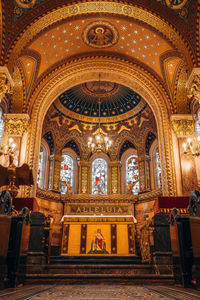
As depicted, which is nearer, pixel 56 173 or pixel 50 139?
pixel 56 173

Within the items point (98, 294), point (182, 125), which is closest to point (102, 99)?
point (182, 125)

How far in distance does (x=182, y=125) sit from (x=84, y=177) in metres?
7.77

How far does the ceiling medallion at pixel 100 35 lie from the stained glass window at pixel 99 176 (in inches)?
309

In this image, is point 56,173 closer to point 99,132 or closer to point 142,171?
point 142,171

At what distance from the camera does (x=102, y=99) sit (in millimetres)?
17703

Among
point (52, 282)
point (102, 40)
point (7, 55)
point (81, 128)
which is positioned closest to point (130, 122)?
point (81, 128)

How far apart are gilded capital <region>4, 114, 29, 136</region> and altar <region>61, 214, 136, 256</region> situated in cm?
439

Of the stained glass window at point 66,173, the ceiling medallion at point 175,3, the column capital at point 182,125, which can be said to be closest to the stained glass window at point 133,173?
the stained glass window at point 66,173

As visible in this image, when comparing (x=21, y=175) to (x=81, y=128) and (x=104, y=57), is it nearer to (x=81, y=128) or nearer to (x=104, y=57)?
(x=104, y=57)

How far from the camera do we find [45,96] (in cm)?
1297

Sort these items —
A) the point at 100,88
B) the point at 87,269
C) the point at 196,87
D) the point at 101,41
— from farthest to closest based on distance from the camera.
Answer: the point at 100,88 → the point at 101,41 → the point at 196,87 → the point at 87,269

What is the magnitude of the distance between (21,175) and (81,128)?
978 cm

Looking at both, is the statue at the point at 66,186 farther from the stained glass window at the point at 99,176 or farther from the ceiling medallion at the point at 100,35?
the ceiling medallion at the point at 100,35

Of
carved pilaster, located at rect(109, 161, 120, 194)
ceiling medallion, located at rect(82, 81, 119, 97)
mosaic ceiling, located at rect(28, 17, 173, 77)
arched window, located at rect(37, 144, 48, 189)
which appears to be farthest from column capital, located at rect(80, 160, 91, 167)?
mosaic ceiling, located at rect(28, 17, 173, 77)
